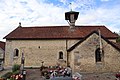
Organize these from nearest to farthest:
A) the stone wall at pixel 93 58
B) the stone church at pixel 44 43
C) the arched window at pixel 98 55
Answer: the stone wall at pixel 93 58 → the arched window at pixel 98 55 → the stone church at pixel 44 43

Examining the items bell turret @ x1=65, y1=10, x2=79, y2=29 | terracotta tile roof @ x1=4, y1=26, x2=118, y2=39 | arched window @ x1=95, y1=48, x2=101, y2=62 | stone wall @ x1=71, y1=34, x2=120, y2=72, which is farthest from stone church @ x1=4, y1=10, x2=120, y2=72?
arched window @ x1=95, y1=48, x2=101, y2=62

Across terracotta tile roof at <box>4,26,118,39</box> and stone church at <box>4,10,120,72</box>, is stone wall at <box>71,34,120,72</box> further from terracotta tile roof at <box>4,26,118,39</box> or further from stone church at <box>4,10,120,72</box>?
terracotta tile roof at <box>4,26,118,39</box>

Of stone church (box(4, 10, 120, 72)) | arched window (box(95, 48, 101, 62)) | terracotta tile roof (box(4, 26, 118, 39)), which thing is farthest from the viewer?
terracotta tile roof (box(4, 26, 118, 39))

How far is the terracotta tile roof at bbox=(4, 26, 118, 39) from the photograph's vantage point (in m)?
33.2

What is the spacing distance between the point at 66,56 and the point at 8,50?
32.6 feet

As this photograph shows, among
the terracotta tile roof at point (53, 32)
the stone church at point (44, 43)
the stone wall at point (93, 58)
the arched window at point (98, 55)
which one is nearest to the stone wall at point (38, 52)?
the stone church at point (44, 43)

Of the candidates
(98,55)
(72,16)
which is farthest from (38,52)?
(98,55)

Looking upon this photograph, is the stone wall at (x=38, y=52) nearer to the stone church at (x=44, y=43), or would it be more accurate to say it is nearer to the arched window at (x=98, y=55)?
the stone church at (x=44, y=43)

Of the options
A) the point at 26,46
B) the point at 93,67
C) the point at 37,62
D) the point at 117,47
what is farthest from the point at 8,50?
the point at 117,47

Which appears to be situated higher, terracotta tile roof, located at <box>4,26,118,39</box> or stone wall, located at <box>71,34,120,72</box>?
terracotta tile roof, located at <box>4,26,118,39</box>

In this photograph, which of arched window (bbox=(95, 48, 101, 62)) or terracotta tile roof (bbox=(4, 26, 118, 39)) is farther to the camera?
terracotta tile roof (bbox=(4, 26, 118, 39))

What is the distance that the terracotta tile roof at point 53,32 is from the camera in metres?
33.2

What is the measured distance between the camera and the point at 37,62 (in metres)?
32.9

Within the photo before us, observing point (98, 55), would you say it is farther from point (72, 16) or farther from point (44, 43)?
point (72, 16)
